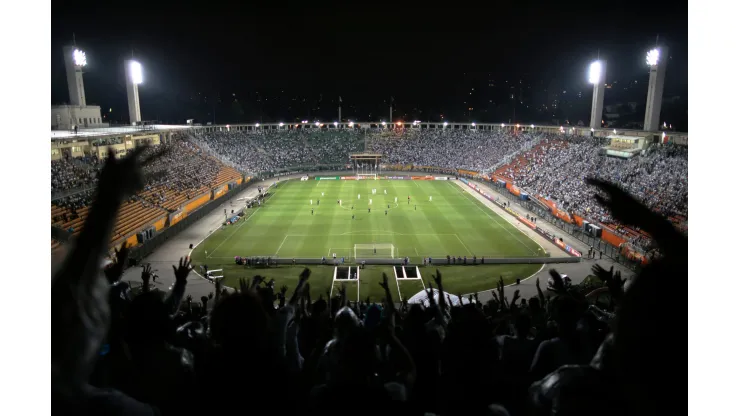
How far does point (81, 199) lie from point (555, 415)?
31.2m

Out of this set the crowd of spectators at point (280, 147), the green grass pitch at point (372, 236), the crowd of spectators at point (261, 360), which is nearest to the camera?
the crowd of spectators at point (261, 360)

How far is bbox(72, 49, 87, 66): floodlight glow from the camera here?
154 feet

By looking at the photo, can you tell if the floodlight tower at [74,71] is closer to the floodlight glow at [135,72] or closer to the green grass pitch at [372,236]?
the floodlight glow at [135,72]

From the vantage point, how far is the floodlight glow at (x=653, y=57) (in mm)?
41528

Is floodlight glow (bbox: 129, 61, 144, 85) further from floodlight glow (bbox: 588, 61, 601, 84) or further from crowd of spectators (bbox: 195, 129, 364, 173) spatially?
floodlight glow (bbox: 588, 61, 601, 84)

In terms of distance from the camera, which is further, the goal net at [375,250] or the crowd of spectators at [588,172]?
the crowd of spectators at [588,172]

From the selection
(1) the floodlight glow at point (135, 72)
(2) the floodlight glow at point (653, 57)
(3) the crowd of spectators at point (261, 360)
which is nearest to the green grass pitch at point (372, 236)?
(3) the crowd of spectators at point (261, 360)

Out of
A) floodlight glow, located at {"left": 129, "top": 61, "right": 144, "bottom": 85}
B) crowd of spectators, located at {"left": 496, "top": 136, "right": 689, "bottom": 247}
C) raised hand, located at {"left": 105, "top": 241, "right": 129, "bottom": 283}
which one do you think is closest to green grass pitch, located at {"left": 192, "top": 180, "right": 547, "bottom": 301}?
crowd of spectators, located at {"left": 496, "top": 136, "right": 689, "bottom": 247}

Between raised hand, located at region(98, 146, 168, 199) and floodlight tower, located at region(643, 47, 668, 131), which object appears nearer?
raised hand, located at region(98, 146, 168, 199)

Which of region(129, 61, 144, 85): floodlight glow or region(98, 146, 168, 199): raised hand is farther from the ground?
region(129, 61, 144, 85): floodlight glow

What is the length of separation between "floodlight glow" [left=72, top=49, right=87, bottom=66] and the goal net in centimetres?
3984

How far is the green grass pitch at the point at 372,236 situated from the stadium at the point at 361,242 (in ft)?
0.73

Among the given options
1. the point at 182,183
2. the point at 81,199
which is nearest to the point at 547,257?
the point at 81,199

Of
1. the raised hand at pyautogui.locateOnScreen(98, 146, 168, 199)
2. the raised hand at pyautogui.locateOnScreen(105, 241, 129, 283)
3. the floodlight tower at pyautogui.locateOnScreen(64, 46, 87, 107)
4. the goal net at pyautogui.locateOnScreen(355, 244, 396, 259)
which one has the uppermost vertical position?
the floodlight tower at pyautogui.locateOnScreen(64, 46, 87, 107)
